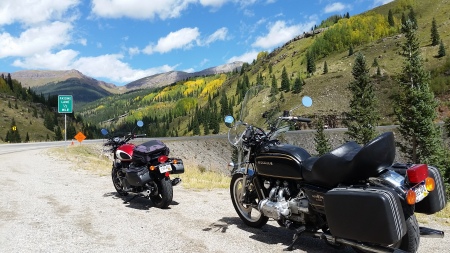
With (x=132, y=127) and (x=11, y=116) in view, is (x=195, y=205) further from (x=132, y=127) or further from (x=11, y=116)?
(x=11, y=116)

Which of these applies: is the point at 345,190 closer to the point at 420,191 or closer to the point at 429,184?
the point at 420,191

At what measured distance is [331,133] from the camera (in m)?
69.2

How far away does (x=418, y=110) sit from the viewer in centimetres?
3588

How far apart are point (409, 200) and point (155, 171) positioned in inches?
230

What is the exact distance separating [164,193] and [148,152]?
1.03 metres

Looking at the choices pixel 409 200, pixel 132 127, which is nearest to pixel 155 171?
pixel 132 127

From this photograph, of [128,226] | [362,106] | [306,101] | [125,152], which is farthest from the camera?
[362,106]

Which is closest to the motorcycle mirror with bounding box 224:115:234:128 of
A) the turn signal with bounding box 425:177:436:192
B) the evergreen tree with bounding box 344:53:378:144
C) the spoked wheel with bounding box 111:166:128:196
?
the turn signal with bounding box 425:177:436:192

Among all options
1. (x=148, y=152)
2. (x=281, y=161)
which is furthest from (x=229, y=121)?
(x=148, y=152)

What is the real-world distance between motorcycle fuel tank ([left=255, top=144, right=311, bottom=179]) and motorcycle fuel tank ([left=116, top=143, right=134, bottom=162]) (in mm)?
4256

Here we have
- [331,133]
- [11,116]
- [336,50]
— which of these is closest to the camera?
[331,133]

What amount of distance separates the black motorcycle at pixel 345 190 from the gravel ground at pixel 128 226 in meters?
0.63

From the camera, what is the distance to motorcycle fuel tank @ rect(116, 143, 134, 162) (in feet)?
31.2

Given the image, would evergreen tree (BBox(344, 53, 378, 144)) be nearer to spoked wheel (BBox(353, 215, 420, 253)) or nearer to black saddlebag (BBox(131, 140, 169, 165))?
black saddlebag (BBox(131, 140, 169, 165))
